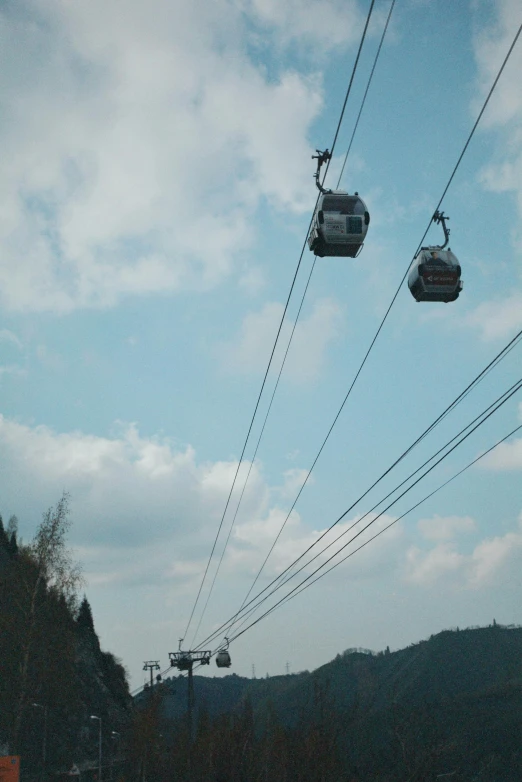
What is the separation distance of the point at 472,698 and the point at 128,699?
114 m

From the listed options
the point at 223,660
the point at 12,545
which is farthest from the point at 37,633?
the point at 12,545

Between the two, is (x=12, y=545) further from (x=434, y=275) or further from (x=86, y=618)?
(x=434, y=275)

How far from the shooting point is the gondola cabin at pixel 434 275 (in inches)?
795

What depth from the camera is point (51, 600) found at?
123 ft

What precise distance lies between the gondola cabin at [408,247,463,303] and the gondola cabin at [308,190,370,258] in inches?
98.5

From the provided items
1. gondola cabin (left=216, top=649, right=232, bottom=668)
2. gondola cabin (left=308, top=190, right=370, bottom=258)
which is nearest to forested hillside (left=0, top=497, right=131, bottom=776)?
gondola cabin (left=216, top=649, right=232, bottom=668)

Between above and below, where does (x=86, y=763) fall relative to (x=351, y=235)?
below

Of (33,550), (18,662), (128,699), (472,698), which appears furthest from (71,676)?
(472,698)

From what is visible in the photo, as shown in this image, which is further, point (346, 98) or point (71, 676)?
point (71, 676)

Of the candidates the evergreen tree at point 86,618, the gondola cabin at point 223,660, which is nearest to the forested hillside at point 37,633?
the gondola cabin at point 223,660

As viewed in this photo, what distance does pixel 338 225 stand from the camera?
1827 centimetres

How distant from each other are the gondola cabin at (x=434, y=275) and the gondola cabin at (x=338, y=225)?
8.21 ft

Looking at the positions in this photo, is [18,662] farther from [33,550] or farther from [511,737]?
[511,737]

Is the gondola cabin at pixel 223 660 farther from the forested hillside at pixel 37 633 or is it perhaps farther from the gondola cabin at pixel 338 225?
the gondola cabin at pixel 338 225
